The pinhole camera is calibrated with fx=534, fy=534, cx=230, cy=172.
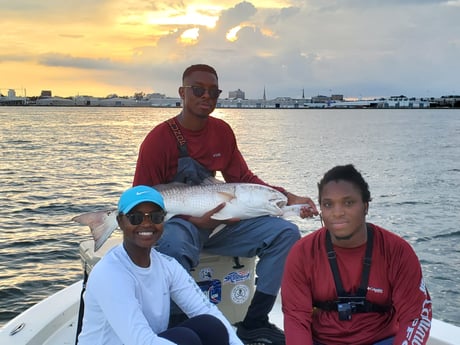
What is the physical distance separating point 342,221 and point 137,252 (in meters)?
1.16

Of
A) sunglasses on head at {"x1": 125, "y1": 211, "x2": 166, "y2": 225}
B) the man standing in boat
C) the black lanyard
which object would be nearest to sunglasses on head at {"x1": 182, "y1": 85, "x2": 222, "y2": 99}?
the man standing in boat

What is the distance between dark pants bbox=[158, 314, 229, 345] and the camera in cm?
289

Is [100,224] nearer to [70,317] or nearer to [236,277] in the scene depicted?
[70,317]

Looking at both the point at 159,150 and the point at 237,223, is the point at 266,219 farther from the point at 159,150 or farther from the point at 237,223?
the point at 159,150

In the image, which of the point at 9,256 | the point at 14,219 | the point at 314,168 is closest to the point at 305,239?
the point at 9,256

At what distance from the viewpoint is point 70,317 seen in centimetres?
442

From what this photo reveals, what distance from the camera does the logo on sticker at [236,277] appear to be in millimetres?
4344

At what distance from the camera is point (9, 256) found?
9.84 meters

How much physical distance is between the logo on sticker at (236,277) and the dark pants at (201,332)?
119 centimetres

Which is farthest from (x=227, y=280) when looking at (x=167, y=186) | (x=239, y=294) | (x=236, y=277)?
(x=167, y=186)

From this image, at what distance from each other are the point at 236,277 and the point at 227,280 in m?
0.08

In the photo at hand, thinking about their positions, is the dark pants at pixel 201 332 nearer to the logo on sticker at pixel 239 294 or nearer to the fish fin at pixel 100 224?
the fish fin at pixel 100 224

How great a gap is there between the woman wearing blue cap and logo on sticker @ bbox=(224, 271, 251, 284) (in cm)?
107

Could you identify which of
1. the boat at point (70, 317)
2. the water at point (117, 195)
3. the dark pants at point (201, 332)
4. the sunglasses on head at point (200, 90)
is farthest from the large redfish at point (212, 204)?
the water at point (117, 195)
